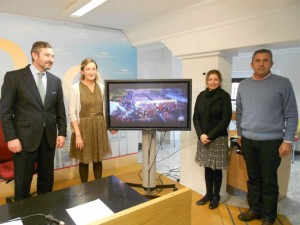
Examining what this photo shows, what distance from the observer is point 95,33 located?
345cm

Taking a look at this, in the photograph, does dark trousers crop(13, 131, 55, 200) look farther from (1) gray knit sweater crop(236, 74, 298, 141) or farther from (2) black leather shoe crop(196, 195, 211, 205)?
(1) gray knit sweater crop(236, 74, 298, 141)

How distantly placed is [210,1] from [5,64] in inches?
99.0

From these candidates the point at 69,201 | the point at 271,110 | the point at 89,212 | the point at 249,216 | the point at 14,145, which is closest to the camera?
the point at 89,212

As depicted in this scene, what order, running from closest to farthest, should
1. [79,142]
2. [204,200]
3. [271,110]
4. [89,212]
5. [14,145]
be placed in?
[89,212]
[14,145]
[271,110]
[79,142]
[204,200]

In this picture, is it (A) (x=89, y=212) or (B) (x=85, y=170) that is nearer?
(A) (x=89, y=212)

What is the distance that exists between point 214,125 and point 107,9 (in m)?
1.84

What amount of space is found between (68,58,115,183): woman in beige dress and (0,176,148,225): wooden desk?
104 cm

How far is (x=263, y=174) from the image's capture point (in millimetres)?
2148

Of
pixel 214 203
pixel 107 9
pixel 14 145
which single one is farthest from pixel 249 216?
pixel 107 9

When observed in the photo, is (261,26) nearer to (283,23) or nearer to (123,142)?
(283,23)

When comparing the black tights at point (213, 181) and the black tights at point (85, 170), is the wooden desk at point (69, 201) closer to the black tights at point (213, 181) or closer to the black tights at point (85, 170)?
the black tights at point (85, 170)

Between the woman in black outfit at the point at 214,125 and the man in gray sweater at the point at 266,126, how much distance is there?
199mm

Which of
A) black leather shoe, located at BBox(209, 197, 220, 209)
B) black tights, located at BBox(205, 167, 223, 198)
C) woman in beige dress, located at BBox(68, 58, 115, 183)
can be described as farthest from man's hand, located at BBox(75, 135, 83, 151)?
black leather shoe, located at BBox(209, 197, 220, 209)

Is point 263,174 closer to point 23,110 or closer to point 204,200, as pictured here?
point 204,200
